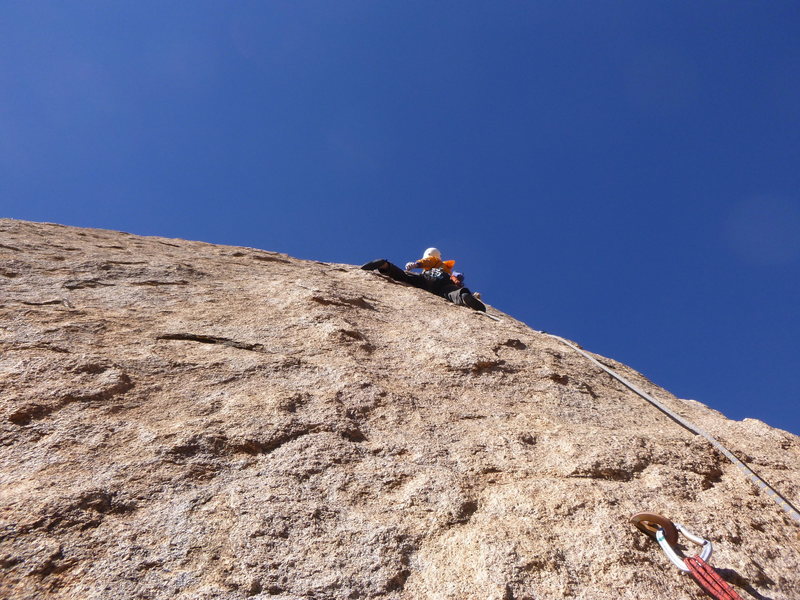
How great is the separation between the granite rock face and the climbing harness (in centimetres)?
5

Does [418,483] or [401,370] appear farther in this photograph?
[401,370]

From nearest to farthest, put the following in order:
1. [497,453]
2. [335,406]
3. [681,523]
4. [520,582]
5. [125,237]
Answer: [520,582] → [681,523] → [497,453] → [335,406] → [125,237]

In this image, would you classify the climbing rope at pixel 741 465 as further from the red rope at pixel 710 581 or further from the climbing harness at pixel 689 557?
the red rope at pixel 710 581

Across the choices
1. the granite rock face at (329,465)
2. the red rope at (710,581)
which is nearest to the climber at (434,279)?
the granite rock face at (329,465)

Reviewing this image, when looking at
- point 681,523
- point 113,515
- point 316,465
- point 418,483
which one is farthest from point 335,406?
point 681,523

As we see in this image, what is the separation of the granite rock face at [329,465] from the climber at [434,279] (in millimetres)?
2152

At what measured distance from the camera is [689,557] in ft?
5.73

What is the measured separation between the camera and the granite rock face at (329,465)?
5.16 ft

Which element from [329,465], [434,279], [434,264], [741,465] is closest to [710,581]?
[741,465]

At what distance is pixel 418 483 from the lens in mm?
2027

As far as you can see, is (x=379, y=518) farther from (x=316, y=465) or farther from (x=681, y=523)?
(x=681, y=523)

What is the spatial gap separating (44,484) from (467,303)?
442 cm

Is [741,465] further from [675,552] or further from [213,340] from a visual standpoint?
[213,340]

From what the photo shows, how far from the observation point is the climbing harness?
157 cm
